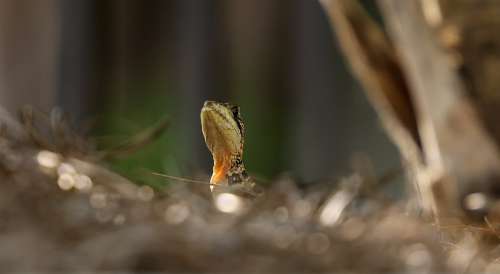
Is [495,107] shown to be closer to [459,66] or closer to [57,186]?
[459,66]

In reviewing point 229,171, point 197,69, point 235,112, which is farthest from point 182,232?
point 197,69

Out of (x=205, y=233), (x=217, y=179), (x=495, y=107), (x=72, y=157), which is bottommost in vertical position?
(x=205, y=233)

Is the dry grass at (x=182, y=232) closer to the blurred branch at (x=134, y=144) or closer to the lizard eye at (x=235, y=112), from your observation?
the blurred branch at (x=134, y=144)

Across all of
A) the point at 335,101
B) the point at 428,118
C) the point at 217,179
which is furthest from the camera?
the point at 335,101

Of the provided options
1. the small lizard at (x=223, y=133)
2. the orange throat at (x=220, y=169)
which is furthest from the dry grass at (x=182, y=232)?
the small lizard at (x=223, y=133)

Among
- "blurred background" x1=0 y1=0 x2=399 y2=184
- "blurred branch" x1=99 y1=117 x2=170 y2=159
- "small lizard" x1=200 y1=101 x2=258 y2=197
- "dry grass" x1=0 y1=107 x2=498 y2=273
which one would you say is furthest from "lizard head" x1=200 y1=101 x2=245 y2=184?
"blurred background" x1=0 y1=0 x2=399 y2=184

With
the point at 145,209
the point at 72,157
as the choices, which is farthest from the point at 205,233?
the point at 72,157
